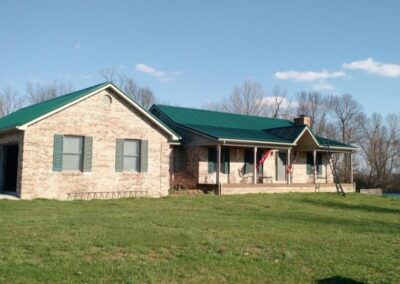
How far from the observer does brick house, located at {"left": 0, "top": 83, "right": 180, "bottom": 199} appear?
17.5m

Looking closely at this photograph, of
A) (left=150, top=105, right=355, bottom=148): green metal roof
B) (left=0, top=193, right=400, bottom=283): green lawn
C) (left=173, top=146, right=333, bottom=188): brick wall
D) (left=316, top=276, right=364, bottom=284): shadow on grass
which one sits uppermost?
(left=150, top=105, right=355, bottom=148): green metal roof

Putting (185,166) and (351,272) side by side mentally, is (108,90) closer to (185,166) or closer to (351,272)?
(185,166)

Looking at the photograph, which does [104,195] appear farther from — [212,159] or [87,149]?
[212,159]

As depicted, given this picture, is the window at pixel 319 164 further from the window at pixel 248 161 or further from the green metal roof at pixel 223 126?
the window at pixel 248 161

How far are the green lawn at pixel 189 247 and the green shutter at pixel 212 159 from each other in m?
12.3

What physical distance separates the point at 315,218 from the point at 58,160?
1031cm

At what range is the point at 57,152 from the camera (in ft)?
59.2

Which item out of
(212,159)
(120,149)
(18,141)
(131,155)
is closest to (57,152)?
(18,141)

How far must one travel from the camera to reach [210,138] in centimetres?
2394

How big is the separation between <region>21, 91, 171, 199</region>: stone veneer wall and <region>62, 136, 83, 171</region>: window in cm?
25

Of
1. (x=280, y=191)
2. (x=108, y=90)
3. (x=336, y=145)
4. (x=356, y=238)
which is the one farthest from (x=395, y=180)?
(x=356, y=238)

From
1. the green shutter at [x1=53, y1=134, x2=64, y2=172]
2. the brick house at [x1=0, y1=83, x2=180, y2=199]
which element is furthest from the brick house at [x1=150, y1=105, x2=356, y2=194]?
the green shutter at [x1=53, y1=134, x2=64, y2=172]

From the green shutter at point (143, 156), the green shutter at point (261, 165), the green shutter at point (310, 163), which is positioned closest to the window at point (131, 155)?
the green shutter at point (143, 156)

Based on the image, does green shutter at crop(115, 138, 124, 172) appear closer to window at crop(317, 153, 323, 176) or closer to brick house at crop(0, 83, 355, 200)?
brick house at crop(0, 83, 355, 200)
